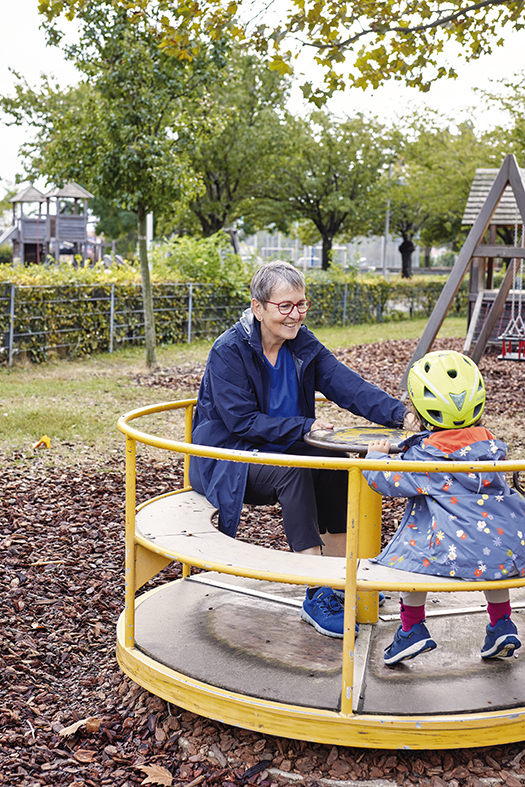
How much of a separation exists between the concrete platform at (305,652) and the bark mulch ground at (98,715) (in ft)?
0.64

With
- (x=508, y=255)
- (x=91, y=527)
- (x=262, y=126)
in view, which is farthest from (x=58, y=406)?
(x=262, y=126)

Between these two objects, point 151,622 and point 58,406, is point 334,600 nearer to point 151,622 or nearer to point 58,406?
point 151,622

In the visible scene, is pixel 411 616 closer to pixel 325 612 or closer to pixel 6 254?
pixel 325 612

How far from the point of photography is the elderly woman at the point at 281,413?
3.15 metres

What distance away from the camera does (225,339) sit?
3.37 metres

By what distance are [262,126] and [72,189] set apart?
7.23m

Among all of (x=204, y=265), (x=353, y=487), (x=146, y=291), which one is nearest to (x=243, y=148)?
(x=204, y=265)

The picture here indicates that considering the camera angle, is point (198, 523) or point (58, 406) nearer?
point (198, 523)

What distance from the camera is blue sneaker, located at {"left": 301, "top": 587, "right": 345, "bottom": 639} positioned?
127 inches

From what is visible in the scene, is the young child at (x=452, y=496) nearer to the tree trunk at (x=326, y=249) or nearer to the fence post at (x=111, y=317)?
the fence post at (x=111, y=317)

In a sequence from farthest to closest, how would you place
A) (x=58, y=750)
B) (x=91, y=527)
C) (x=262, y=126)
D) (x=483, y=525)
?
(x=262, y=126) → (x=91, y=527) → (x=58, y=750) → (x=483, y=525)

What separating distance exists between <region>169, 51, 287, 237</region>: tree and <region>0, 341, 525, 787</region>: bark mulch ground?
76.2 feet

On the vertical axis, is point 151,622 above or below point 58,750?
above

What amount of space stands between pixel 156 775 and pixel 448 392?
158 centimetres
